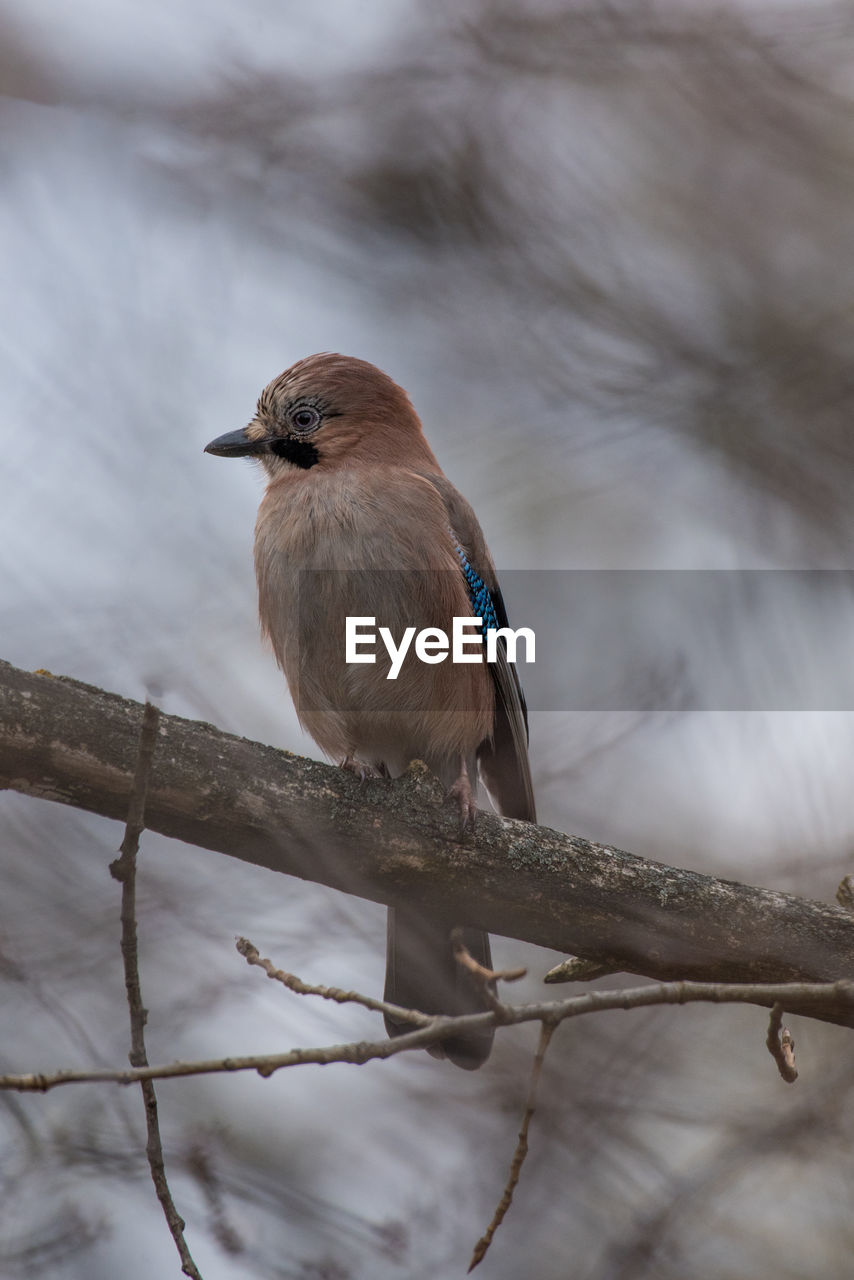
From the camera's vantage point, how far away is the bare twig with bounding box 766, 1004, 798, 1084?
251 cm

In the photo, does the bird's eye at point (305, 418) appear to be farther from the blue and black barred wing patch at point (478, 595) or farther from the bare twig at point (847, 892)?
the bare twig at point (847, 892)

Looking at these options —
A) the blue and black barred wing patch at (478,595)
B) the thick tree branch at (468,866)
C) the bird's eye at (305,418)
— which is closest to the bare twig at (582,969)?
the thick tree branch at (468,866)

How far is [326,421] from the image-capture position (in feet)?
16.2

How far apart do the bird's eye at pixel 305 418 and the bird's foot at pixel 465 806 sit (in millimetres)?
1861

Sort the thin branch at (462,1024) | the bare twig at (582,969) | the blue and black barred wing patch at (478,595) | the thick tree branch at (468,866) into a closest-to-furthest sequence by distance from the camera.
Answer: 1. the thin branch at (462,1024)
2. the thick tree branch at (468,866)
3. the bare twig at (582,969)
4. the blue and black barred wing patch at (478,595)

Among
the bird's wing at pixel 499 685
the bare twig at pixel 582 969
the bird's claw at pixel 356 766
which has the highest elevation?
the bird's wing at pixel 499 685

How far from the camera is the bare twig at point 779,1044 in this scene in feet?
8.23

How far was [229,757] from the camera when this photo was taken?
3.36 m

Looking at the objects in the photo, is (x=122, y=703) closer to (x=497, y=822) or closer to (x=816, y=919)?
(x=497, y=822)

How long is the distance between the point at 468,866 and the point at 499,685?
4.21 ft

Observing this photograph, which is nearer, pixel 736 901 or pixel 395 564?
pixel 736 901

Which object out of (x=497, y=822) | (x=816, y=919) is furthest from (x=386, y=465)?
(x=816, y=919)

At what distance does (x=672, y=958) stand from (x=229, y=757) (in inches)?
53.9

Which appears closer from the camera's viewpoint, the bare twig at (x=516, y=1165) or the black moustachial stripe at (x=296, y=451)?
the bare twig at (x=516, y=1165)
